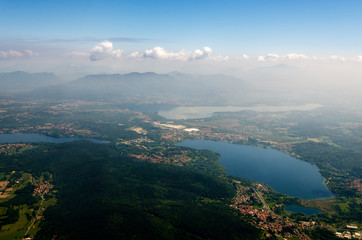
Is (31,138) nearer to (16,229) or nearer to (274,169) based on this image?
(16,229)

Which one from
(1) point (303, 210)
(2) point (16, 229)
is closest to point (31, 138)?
(2) point (16, 229)

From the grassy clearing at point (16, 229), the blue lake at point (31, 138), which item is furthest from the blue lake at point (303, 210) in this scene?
the blue lake at point (31, 138)

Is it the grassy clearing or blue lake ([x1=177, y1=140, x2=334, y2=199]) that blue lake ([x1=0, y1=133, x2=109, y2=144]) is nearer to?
blue lake ([x1=177, y1=140, x2=334, y2=199])

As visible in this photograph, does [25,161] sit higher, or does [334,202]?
[25,161]

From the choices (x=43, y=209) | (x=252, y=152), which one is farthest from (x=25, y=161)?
(x=252, y=152)

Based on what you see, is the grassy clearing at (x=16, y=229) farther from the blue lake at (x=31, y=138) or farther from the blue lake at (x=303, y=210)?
the blue lake at (x=31, y=138)

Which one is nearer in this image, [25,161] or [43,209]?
[43,209]

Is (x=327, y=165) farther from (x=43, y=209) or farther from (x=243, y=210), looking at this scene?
(x=43, y=209)

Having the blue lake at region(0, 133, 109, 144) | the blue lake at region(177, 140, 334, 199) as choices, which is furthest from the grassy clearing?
the blue lake at region(0, 133, 109, 144)
